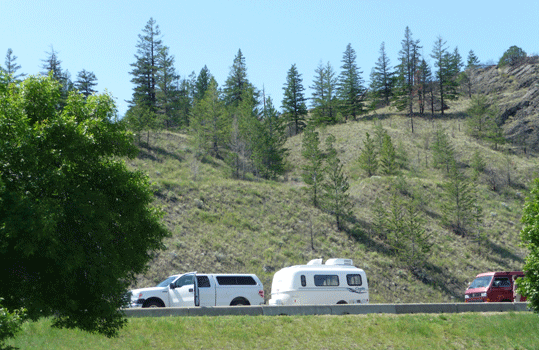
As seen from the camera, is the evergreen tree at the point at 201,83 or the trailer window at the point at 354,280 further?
the evergreen tree at the point at 201,83

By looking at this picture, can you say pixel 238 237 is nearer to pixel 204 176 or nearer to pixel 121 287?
pixel 204 176

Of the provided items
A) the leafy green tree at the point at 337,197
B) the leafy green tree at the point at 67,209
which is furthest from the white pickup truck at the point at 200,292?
the leafy green tree at the point at 337,197

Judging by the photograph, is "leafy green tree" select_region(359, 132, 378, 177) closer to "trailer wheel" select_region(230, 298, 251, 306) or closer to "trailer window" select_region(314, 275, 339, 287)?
"trailer window" select_region(314, 275, 339, 287)

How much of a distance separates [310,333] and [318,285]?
562cm

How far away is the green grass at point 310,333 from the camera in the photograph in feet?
52.9

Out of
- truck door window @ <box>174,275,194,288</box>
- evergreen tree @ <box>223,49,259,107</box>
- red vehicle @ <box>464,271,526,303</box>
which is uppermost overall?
evergreen tree @ <box>223,49,259,107</box>

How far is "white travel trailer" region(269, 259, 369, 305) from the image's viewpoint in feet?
77.2

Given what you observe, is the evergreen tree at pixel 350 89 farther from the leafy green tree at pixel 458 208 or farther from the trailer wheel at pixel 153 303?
the trailer wheel at pixel 153 303

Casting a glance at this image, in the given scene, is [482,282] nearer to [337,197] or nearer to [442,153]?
[337,197]

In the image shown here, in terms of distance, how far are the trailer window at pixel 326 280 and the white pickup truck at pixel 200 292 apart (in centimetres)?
313

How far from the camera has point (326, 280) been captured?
24.3 meters

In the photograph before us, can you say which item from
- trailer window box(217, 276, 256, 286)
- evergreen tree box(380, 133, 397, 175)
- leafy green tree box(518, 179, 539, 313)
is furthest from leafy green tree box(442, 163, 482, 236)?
leafy green tree box(518, 179, 539, 313)

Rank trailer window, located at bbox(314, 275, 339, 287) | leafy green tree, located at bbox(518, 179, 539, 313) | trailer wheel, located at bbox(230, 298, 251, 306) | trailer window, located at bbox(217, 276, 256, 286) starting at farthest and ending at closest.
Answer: trailer window, located at bbox(314, 275, 339, 287) → trailer wheel, located at bbox(230, 298, 251, 306) → trailer window, located at bbox(217, 276, 256, 286) → leafy green tree, located at bbox(518, 179, 539, 313)

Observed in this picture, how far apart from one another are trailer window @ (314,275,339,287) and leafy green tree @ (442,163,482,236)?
26.3m
